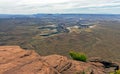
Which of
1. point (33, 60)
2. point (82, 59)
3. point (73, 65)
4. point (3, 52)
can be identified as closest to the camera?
point (33, 60)

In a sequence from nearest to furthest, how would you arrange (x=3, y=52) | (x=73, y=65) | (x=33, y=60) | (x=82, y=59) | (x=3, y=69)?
(x=3, y=69), (x=33, y=60), (x=3, y=52), (x=73, y=65), (x=82, y=59)

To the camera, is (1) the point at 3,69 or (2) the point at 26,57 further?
(2) the point at 26,57

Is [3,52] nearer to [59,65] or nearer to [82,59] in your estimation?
[59,65]

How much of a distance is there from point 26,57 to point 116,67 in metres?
30.6

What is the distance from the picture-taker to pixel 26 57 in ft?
146

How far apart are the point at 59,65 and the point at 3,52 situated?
446 inches

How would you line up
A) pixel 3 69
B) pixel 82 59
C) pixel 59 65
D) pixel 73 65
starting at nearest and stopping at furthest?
pixel 3 69
pixel 59 65
pixel 73 65
pixel 82 59

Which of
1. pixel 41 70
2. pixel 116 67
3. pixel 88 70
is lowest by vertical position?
pixel 116 67

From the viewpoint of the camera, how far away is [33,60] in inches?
1689

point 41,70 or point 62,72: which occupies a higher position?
point 41,70

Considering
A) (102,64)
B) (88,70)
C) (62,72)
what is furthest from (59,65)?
(102,64)

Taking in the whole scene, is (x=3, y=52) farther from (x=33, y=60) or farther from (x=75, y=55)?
(x=75, y=55)

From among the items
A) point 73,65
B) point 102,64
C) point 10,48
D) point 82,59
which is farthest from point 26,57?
point 102,64

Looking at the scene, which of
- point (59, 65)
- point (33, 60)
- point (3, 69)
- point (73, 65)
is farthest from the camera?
point (73, 65)
